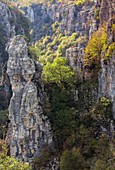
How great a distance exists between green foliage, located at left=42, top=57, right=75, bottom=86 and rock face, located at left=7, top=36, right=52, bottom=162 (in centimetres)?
256

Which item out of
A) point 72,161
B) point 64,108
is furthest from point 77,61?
point 72,161

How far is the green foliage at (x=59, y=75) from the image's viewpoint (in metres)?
31.2

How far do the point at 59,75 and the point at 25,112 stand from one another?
5758 mm

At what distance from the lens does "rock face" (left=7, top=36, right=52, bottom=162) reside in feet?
94.1

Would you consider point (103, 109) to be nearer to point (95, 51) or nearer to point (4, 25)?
point (95, 51)

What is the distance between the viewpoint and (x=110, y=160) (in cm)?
2503

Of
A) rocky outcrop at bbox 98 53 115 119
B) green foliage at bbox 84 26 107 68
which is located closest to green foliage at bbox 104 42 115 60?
rocky outcrop at bbox 98 53 115 119

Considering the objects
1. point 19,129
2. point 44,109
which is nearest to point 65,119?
point 44,109

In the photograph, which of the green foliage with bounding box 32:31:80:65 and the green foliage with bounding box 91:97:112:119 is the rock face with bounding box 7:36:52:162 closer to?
the green foliage with bounding box 91:97:112:119

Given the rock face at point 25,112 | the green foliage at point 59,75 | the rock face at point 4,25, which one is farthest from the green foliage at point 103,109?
the rock face at point 4,25

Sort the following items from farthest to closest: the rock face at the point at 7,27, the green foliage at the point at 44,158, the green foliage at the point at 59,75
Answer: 1. the rock face at the point at 7,27
2. the green foliage at the point at 59,75
3. the green foliage at the point at 44,158

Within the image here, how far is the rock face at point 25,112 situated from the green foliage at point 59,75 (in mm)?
2559

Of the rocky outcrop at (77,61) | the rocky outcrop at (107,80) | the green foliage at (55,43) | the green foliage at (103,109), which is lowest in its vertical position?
the green foliage at (103,109)

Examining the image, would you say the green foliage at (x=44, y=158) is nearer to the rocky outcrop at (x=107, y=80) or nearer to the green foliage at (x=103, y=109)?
the green foliage at (x=103, y=109)
